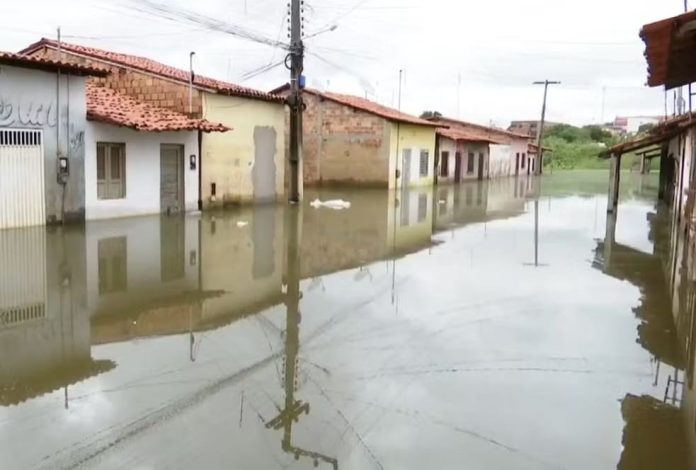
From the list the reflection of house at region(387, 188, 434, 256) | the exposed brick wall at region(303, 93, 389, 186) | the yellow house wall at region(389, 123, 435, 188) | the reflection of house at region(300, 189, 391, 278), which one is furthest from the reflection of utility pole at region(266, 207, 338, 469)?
the yellow house wall at region(389, 123, 435, 188)

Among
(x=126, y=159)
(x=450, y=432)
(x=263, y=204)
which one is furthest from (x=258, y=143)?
(x=450, y=432)

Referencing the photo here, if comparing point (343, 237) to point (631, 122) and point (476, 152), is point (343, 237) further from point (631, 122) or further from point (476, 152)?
point (631, 122)

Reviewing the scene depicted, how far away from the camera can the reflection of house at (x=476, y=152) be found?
135 ft

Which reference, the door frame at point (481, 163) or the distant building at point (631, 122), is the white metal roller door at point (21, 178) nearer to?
the door frame at point (481, 163)

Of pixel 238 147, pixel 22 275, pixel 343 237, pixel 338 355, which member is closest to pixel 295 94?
pixel 238 147

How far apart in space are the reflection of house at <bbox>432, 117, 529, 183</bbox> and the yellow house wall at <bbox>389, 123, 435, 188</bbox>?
1.87 meters

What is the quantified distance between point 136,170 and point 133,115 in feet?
4.70

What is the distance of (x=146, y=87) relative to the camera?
20.4 meters

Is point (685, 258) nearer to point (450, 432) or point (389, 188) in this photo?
point (450, 432)

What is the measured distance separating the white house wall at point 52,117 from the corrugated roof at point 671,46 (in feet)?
39.3

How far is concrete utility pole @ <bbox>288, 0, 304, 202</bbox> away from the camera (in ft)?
69.5

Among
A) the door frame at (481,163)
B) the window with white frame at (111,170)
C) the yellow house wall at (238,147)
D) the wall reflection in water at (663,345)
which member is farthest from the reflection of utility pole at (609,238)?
the door frame at (481,163)

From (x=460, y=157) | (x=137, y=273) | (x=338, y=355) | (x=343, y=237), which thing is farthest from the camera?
(x=460, y=157)

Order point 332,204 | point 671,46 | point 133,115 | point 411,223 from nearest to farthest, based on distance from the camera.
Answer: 1. point 671,46
2. point 133,115
3. point 411,223
4. point 332,204
